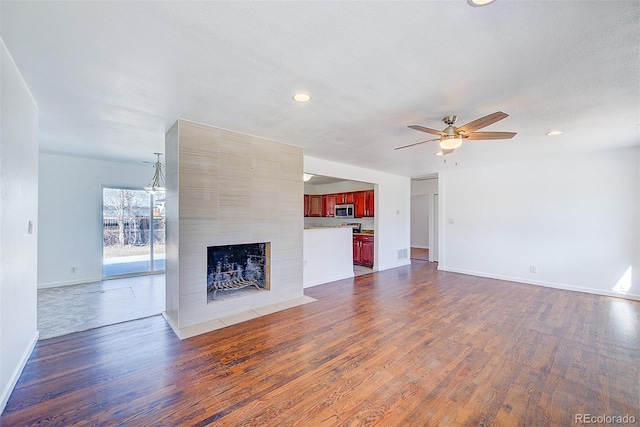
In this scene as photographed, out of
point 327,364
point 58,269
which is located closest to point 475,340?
point 327,364

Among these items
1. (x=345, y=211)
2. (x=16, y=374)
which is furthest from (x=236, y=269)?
(x=345, y=211)

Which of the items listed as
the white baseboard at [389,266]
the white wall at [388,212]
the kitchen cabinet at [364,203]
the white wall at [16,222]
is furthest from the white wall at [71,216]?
the white baseboard at [389,266]

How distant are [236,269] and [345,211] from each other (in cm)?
428

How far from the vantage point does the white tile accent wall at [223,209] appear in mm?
3289

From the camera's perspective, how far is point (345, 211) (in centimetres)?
784

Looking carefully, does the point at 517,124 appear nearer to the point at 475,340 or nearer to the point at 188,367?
the point at 475,340

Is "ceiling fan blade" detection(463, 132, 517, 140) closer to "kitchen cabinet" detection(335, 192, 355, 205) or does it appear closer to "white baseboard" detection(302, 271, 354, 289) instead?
"white baseboard" detection(302, 271, 354, 289)

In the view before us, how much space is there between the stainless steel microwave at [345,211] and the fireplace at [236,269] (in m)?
3.91

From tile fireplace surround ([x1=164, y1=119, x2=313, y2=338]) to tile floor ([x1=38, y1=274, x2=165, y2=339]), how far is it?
75cm

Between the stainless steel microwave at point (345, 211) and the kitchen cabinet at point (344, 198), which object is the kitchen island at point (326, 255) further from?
the kitchen cabinet at point (344, 198)

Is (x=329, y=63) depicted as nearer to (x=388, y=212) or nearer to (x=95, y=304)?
(x=95, y=304)

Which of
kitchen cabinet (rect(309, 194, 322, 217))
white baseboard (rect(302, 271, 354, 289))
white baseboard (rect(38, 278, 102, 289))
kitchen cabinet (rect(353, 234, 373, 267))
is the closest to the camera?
white baseboard (rect(38, 278, 102, 289))

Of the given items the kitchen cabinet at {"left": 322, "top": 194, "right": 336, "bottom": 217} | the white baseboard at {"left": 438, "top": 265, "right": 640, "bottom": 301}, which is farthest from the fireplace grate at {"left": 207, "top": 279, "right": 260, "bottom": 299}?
the white baseboard at {"left": 438, "top": 265, "right": 640, "bottom": 301}

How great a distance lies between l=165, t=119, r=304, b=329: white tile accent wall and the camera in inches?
129
